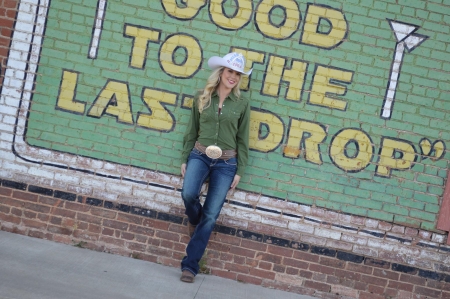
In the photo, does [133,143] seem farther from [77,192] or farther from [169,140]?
[77,192]

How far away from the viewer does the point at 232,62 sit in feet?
18.5

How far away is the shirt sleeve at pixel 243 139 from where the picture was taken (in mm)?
5836

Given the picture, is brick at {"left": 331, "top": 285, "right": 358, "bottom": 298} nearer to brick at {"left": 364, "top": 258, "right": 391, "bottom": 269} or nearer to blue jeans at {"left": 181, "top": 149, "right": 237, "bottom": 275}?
brick at {"left": 364, "top": 258, "right": 391, "bottom": 269}

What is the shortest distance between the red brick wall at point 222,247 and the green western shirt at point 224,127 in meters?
A: 0.78

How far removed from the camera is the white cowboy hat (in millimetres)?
5633

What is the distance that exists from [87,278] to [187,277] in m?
0.94

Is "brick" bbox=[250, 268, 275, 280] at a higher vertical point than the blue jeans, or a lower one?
lower

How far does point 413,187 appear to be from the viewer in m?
6.02

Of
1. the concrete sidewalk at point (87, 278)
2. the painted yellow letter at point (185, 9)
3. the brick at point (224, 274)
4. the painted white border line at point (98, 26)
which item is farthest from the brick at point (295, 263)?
the painted white border line at point (98, 26)

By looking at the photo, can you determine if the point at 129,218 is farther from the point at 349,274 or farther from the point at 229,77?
the point at 349,274

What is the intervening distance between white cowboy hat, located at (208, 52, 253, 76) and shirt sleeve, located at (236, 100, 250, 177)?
376 millimetres

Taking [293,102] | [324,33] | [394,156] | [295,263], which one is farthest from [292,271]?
[324,33]

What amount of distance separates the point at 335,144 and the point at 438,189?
1.13 m

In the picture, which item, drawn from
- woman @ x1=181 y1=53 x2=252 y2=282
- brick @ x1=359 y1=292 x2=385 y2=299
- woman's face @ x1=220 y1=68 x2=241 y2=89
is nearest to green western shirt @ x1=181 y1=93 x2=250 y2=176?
woman @ x1=181 y1=53 x2=252 y2=282
